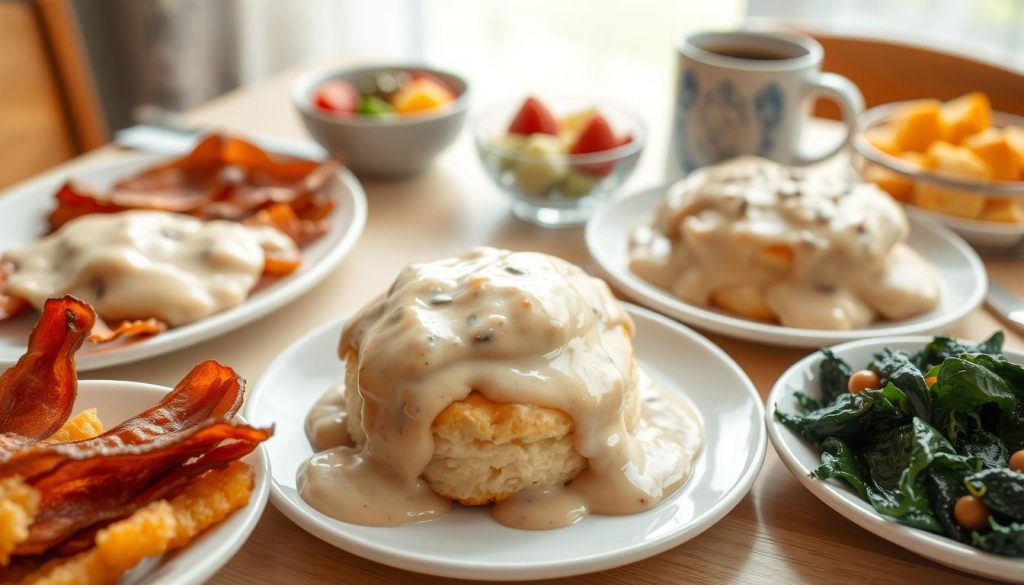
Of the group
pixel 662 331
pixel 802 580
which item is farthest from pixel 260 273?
pixel 802 580

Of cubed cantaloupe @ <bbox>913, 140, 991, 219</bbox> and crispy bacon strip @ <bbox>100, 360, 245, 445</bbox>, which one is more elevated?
crispy bacon strip @ <bbox>100, 360, 245, 445</bbox>

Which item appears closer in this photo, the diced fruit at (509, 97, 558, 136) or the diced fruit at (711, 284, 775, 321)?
the diced fruit at (711, 284, 775, 321)

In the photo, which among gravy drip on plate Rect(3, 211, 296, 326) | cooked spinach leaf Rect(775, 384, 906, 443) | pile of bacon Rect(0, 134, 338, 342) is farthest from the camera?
pile of bacon Rect(0, 134, 338, 342)

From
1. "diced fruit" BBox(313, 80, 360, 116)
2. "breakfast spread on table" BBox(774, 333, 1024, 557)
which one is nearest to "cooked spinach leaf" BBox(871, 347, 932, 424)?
"breakfast spread on table" BBox(774, 333, 1024, 557)

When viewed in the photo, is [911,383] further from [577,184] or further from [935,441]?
[577,184]

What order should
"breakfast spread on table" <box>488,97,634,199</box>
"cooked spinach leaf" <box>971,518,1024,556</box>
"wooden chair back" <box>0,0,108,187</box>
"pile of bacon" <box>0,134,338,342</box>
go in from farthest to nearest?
1. "wooden chair back" <box>0,0,108,187</box>
2. "breakfast spread on table" <box>488,97,634,199</box>
3. "pile of bacon" <box>0,134,338,342</box>
4. "cooked spinach leaf" <box>971,518,1024,556</box>

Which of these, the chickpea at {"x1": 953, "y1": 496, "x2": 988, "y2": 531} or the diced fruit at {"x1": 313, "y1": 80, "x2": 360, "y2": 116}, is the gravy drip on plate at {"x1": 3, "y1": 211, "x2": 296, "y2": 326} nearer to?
the diced fruit at {"x1": 313, "y1": 80, "x2": 360, "y2": 116}

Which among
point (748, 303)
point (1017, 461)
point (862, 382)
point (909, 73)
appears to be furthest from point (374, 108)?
point (1017, 461)

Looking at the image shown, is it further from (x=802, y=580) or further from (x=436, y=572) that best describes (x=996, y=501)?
(x=436, y=572)
